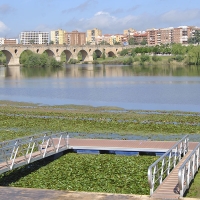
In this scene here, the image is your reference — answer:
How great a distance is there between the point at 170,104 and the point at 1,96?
18448 millimetres

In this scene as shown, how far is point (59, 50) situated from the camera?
5551 inches

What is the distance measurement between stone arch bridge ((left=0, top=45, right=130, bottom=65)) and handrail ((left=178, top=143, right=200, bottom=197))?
11386cm

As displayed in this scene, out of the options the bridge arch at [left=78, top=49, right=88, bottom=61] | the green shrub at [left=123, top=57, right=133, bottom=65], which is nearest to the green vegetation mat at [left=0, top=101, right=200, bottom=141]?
the green shrub at [left=123, top=57, right=133, bottom=65]

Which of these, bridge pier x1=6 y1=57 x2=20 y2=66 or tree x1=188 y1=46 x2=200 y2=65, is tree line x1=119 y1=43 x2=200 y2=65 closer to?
tree x1=188 y1=46 x2=200 y2=65

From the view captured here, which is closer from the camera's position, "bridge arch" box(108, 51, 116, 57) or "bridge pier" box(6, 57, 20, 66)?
"bridge pier" box(6, 57, 20, 66)

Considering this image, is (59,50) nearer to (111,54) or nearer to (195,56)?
(111,54)

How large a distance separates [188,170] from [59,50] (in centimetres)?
12868

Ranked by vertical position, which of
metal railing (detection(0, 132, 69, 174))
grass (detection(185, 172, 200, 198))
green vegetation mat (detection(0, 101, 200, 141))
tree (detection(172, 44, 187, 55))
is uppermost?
tree (detection(172, 44, 187, 55))

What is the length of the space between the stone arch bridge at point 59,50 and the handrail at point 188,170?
114 m

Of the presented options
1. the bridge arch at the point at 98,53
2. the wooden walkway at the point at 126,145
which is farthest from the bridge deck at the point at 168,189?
the bridge arch at the point at 98,53

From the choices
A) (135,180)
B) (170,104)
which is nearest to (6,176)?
(135,180)

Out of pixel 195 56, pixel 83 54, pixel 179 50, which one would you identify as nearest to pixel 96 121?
pixel 195 56

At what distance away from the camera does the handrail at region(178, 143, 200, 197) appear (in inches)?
508

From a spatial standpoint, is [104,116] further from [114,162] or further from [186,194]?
[186,194]
